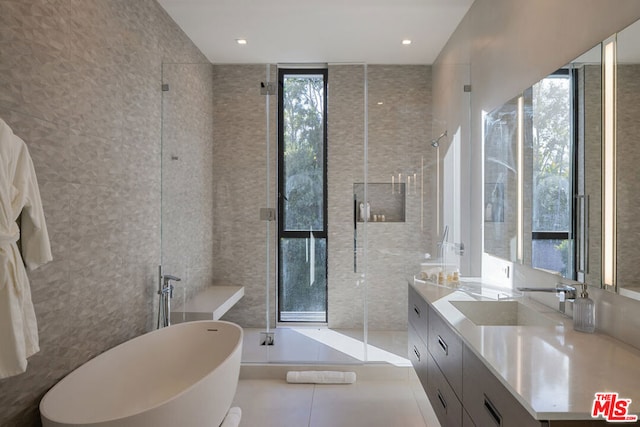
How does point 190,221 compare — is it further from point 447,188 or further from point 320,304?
point 447,188

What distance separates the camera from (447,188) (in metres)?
3.13

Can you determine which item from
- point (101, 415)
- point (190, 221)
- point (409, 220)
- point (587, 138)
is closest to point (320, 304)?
point (409, 220)

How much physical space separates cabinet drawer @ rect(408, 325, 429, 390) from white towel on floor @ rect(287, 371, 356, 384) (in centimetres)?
63

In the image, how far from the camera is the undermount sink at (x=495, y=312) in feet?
6.79

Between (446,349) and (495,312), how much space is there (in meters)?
0.49

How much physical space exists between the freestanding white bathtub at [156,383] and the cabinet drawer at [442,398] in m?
1.13

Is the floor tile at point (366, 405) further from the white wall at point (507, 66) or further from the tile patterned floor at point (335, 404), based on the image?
the white wall at point (507, 66)

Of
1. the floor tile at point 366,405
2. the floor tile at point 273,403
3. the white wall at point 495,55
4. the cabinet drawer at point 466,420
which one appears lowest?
the floor tile at point 273,403

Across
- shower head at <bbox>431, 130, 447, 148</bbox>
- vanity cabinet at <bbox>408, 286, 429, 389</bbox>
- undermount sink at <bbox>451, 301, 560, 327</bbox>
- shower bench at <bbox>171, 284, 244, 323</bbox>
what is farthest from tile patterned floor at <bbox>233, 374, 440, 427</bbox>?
shower head at <bbox>431, 130, 447, 148</bbox>

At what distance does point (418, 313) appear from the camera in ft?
8.45

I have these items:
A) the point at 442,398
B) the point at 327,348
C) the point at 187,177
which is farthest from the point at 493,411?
the point at 187,177

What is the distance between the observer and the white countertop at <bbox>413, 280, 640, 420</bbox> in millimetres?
1003

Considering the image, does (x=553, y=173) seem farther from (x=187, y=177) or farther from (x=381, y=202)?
(x=187, y=177)

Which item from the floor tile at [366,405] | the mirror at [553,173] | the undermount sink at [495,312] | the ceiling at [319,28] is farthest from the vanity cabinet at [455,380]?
the ceiling at [319,28]
